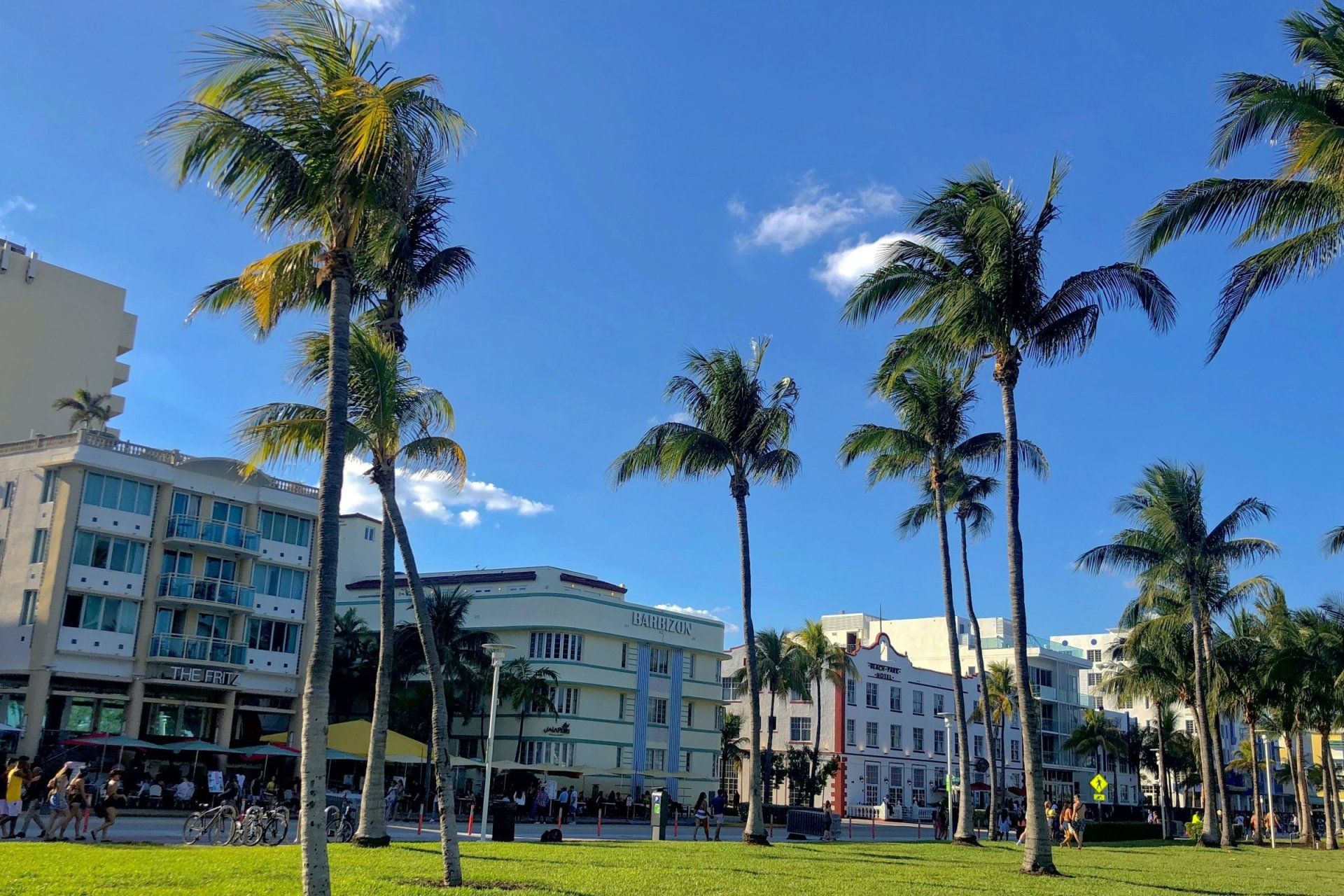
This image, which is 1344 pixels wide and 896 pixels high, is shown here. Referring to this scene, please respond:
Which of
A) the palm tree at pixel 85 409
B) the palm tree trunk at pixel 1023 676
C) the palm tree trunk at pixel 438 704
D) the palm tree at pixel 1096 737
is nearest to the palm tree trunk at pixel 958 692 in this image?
the palm tree trunk at pixel 1023 676

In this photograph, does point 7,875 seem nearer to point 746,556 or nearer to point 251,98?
point 251,98

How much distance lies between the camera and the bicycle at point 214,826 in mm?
23891

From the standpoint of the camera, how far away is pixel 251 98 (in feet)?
41.4

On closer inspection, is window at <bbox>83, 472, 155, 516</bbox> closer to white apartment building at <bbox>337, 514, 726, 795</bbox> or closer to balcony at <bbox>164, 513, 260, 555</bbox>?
balcony at <bbox>164, 513, 260, 555</bbox>

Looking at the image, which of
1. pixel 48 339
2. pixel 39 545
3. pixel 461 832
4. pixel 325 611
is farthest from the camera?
pixel 48 339

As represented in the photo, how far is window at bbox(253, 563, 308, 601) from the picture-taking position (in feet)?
163

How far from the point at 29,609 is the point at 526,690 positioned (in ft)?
71.8

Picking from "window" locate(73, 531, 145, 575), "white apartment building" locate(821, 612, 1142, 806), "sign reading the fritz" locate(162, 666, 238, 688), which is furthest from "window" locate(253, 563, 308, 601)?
"white apartment building" locate(821, 612, 1142, 806)

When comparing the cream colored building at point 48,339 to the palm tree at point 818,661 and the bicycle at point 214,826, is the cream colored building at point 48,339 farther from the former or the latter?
the palm tree at point 818,661

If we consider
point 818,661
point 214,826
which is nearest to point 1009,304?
point 214,826

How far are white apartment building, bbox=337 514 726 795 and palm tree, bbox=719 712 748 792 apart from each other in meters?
7.28

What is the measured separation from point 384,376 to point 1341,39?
51.7 ft

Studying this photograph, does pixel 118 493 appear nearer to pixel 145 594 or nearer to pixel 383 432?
pixel 145 594

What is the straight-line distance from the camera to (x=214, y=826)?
2402 cm
